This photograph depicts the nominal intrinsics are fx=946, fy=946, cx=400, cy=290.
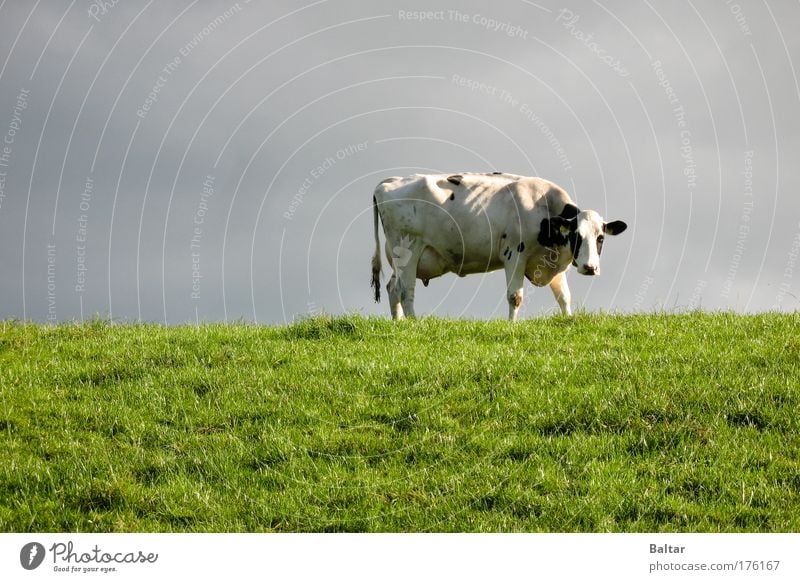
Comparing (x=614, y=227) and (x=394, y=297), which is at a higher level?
(x=614, y=227)

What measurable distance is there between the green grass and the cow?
6552 millimetres

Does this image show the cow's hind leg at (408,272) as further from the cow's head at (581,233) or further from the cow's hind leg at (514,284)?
the cow's head at (581,233)

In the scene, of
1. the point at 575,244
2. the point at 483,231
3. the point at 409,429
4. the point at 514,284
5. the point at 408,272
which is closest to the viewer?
the point at 409,429

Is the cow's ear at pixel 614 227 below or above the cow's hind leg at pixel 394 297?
above

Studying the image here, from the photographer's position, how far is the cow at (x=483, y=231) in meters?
21.9

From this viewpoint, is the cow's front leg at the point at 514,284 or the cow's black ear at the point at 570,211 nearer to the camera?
the cow's front leg at the point at 514,284

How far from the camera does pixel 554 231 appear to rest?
71.6 feet

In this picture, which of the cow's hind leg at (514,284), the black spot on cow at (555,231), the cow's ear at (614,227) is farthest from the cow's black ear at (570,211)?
the cow's hind leg at (514,284)

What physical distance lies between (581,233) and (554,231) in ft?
2.97

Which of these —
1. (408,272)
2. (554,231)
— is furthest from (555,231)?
(408,272)

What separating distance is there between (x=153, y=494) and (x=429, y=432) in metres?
3.22
